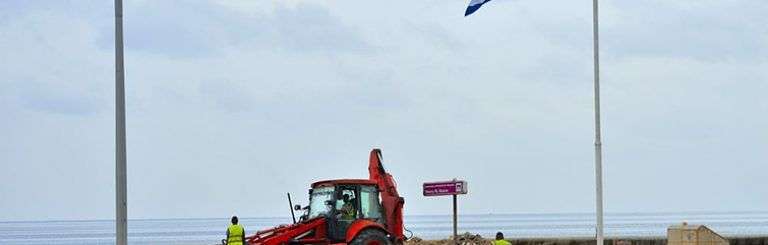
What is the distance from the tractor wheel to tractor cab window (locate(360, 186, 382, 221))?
0.65 meters

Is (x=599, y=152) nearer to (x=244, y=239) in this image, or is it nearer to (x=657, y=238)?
(x=244, y=239)

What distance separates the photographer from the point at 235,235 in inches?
1088

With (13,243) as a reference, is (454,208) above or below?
above

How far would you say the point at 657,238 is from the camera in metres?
35.1

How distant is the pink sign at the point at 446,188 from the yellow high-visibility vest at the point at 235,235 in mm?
4824

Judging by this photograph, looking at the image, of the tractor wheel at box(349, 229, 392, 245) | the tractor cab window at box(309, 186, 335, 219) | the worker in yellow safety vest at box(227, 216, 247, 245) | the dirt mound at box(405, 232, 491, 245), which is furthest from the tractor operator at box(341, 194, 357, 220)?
the dirt mound at box(405, 232, 491, 245)

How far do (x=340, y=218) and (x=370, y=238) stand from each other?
3.36 ft

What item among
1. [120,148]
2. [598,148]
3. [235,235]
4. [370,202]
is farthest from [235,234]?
[120,148]

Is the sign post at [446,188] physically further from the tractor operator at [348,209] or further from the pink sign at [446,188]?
the tractor operator at [348,209]

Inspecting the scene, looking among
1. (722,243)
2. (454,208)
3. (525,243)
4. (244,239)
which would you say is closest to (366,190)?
(244,239)

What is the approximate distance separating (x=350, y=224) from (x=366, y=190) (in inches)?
29.7

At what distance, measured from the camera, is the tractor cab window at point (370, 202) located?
27.2 metres

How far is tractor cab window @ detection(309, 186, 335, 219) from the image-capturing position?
27.5 m

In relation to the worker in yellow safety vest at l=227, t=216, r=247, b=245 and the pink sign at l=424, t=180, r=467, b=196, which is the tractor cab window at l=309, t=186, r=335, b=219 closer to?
the worker in yellow safety vest at l=227, t=216, r=247, b=245
